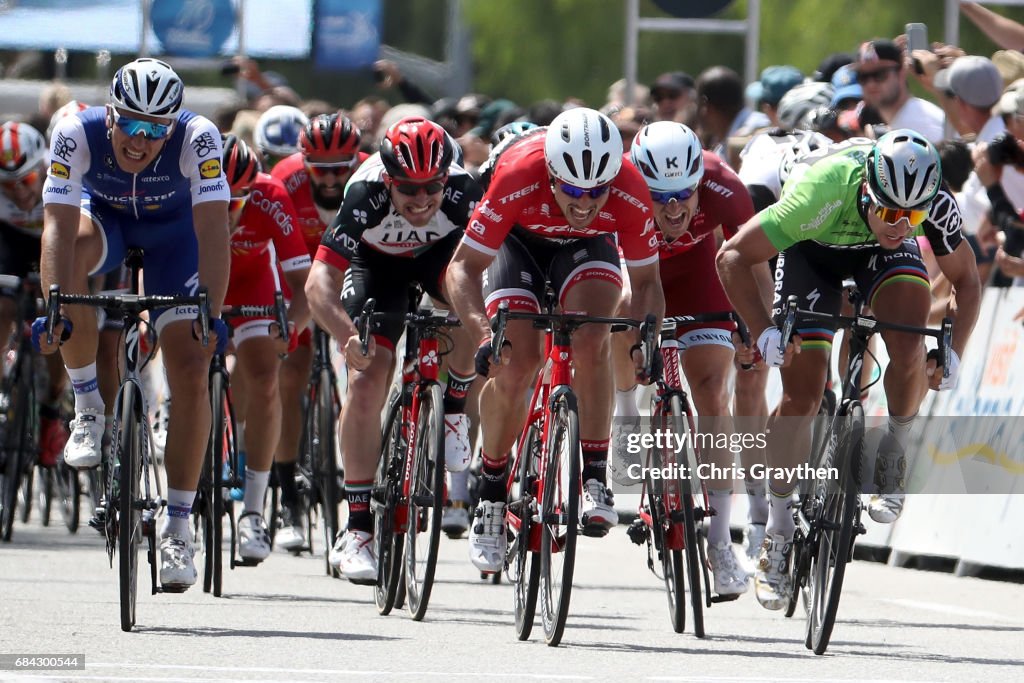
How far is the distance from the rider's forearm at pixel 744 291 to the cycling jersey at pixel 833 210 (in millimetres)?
194

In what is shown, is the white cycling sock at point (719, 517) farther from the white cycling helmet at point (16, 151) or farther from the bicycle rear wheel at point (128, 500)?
the white cycling helmet at point (16, 151)

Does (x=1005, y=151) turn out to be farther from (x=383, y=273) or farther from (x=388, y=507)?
(x=388, y=507)

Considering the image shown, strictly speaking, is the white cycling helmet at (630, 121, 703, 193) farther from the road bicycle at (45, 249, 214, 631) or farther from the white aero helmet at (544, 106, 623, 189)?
the road bicycle at (45, 249, 214, 631)

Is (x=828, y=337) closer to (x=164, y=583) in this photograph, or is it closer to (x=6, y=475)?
(x=164, y=583)

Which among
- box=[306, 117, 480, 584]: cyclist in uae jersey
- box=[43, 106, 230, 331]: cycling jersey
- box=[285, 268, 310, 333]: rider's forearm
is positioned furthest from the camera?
box=[285, 268, 310, 333]: rider's forearm

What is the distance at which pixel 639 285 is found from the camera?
9039mm

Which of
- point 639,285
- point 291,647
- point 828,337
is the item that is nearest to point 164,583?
point 291,647

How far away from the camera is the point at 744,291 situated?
9242mm

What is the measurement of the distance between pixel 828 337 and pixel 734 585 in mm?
1241

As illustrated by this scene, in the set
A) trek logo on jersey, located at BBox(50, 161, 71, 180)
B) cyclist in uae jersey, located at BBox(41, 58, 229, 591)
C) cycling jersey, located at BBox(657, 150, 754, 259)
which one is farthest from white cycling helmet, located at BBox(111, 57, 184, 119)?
cycling jersey, located at BBox(657, 150, 754, 259)

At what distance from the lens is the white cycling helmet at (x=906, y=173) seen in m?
8.52

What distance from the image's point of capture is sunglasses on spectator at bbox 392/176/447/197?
9.50m

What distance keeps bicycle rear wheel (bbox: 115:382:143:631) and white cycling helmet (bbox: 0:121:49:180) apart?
427cm

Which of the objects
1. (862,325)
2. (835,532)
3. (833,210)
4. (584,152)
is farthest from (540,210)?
(835,532)
